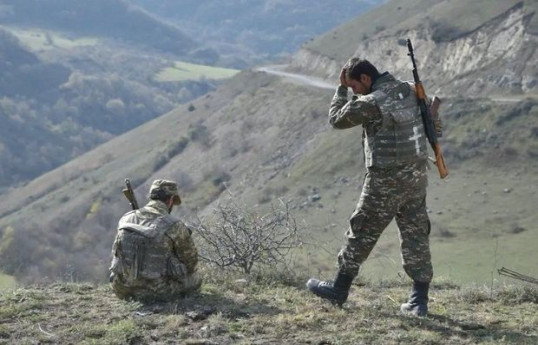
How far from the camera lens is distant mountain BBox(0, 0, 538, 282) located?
95.2ft

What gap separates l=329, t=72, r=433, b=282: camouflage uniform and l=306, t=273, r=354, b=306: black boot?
86 millimetres

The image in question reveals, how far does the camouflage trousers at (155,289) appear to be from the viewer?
5.91 m

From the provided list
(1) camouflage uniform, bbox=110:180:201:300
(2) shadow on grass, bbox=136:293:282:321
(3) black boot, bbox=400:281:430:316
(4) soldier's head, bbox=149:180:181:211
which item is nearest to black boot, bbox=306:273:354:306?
(2) shadow on grass, bbox=136:293:282:321

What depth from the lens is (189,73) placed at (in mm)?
174000

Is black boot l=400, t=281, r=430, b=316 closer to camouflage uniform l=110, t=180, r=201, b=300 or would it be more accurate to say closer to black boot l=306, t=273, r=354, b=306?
black boot l=306, t=273, r=354, b=306

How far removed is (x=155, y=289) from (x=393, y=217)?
2.09 metres

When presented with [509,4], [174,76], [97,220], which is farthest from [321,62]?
[174,76]

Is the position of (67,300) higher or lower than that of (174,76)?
lower

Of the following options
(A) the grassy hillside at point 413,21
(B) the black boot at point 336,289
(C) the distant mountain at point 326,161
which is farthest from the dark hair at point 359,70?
(A) the grassy hillside at point 413,21

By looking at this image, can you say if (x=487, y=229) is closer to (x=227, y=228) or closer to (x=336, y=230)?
(x=336, y=230)

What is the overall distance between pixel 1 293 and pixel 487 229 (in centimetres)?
2460

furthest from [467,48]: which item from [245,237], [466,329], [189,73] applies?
[189,73]

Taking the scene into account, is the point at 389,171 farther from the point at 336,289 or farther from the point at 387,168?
the point at 336,289

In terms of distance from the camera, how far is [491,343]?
4891 millimetres
